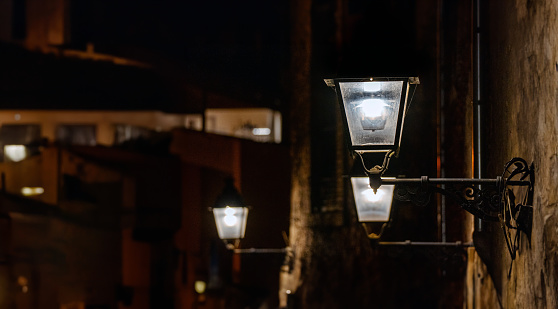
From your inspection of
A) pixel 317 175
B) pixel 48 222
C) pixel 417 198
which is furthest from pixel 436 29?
pixel 48 222

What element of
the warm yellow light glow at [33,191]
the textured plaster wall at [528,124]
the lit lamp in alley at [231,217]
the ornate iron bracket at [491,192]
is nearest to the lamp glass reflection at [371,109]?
the ornate iron bracket at [491,192]

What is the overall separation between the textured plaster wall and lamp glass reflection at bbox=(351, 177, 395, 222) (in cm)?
154

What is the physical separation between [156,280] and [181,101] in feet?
24.6

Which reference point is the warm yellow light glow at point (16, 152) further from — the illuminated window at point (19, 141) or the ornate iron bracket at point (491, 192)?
the ornate iron bracket at point (491, 192)

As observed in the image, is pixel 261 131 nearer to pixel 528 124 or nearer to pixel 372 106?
pixel 372 106

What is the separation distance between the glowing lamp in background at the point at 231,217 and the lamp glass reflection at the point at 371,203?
150 inches

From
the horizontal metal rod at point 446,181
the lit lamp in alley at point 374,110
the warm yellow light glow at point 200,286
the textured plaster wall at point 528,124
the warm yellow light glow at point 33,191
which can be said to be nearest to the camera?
the textured plaster wall at point 528,124

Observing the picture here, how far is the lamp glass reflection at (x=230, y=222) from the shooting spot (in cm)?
1307

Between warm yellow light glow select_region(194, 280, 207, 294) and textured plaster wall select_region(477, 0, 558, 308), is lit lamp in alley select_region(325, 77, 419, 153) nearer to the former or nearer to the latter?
textured plaster wall select_region(477, 0, 558, 308)

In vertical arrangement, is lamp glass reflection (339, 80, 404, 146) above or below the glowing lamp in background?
above

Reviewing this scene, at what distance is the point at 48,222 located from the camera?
1085 inches

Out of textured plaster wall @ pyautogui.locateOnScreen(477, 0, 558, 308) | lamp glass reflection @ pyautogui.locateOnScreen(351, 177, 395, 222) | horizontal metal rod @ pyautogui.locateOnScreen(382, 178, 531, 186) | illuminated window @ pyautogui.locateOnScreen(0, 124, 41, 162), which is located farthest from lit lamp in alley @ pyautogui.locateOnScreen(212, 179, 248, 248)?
illuminated window @ pyautogui.locateOnScreen(0, 124, 41, 162)

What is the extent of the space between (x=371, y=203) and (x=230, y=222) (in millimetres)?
4009

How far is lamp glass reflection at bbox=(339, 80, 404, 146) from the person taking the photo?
5957mm
